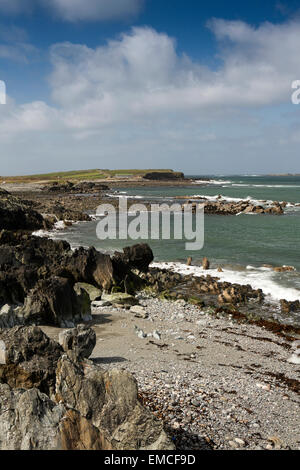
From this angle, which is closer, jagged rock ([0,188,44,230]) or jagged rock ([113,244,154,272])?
jagged rock ([113,244,154,272])

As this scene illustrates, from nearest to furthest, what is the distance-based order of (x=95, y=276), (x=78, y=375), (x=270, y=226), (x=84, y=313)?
(x=78, y=375) < (x=84, y=313) < (x=95, y=276) < (x=270, y=226)

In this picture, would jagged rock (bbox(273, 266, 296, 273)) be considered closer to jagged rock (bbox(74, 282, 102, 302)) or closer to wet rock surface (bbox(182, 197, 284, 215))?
jagged rock (bbox(74, 282, 102, 302))

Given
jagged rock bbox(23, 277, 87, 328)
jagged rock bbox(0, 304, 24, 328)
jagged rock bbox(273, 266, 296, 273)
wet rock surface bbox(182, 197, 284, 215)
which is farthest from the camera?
wet rock surface bbox(182, 197, 284, 215)

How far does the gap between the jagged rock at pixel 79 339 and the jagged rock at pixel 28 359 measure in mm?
1515

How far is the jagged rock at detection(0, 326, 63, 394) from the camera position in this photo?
868cm

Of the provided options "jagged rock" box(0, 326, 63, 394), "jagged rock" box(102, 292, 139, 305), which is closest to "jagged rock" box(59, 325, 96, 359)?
"jagged rock" box(0, 326, 63, 394)

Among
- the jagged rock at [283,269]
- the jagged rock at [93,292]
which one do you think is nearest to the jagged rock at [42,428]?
the jagged rock at [93,292]

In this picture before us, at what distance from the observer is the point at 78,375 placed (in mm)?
7797

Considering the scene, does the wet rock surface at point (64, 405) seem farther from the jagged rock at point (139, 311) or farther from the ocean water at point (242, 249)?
the ocean water at point (242, 249)

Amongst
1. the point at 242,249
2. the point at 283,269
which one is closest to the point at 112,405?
the point at 283,269

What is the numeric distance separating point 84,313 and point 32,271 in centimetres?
493

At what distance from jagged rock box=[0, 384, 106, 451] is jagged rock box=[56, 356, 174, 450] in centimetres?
66
